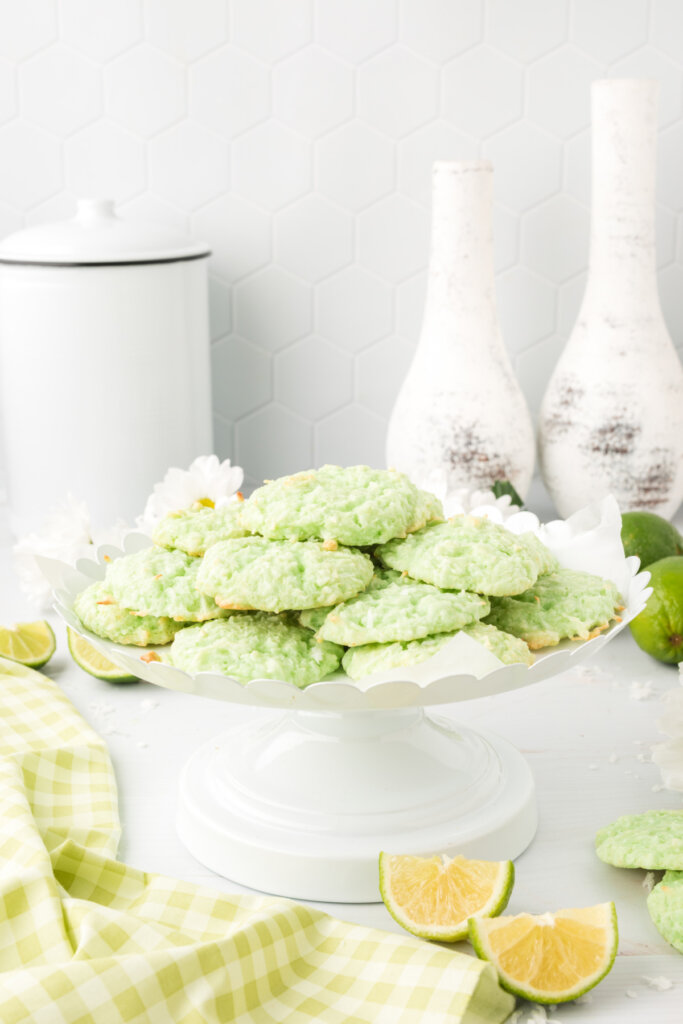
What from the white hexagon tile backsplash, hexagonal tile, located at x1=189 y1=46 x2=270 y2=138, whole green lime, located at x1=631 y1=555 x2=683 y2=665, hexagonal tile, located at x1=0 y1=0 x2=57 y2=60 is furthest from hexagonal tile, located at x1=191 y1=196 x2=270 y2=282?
whole green lime, located at x1=631 y1=555 x2=683 y2=665

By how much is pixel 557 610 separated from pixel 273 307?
0.97 m

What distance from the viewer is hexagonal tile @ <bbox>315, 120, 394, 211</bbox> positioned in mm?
1595

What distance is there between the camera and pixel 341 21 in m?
1.55

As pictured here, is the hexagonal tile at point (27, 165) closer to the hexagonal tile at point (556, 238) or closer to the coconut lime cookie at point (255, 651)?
the hexagonal tile at point (556, 238)

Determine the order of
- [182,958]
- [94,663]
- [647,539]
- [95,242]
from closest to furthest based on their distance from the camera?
[182,958] < [94,663] < [647,539] < [95,242]

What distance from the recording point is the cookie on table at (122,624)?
0.79 metres

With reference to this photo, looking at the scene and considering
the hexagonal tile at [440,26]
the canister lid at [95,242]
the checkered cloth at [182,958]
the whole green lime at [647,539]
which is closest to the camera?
the checkered cloth at [182,958]

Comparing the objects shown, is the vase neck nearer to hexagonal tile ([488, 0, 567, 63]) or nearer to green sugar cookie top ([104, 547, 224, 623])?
hexagonal tile ([488, 0, 567, 63])

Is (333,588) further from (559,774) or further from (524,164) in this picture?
(524,164)

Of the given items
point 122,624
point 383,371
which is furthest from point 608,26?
point 122,624

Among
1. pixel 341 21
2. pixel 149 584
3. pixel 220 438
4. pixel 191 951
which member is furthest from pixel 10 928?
pixel 341 21

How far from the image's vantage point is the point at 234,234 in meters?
1.63

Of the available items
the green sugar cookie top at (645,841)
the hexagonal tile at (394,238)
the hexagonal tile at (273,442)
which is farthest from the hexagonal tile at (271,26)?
the green sugar cookie top at (645,841)

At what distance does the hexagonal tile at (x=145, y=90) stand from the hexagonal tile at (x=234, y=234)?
0.44ft
